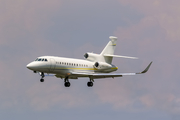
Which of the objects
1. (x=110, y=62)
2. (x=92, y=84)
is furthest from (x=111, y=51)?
(x=92, y=84)

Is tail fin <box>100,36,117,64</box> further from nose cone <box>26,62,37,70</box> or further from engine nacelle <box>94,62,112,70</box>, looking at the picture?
nose cone <box>26,62,37,70</box>

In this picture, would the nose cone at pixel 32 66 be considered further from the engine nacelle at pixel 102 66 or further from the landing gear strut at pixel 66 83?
the engine nacelle at pixel 102 66

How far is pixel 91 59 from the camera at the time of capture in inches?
3189

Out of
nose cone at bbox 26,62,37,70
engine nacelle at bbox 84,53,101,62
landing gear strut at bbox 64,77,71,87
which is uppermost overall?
engine nacelle at bbox 84,53,101,62

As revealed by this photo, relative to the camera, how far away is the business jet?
72188mm

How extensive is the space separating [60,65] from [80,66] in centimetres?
458

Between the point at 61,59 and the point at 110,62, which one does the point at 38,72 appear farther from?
the point at 110,62

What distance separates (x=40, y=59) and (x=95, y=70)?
1086 cm

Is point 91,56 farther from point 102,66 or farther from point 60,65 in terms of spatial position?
point 60,65

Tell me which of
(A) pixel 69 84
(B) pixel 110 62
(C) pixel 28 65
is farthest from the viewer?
(B) pixel 110 62

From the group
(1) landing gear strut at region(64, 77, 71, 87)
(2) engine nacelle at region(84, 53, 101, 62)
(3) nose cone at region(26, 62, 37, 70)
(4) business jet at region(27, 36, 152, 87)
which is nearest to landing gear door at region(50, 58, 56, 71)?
(4) business jet at region(27, 36, 152, 87)

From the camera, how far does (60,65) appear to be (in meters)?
73.4

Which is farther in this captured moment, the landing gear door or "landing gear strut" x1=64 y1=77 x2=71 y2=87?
"landing gear strut" x1=64 y1=77 x2=71 y2=87

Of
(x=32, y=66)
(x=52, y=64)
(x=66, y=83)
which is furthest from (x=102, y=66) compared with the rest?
(x=32, y=66)
